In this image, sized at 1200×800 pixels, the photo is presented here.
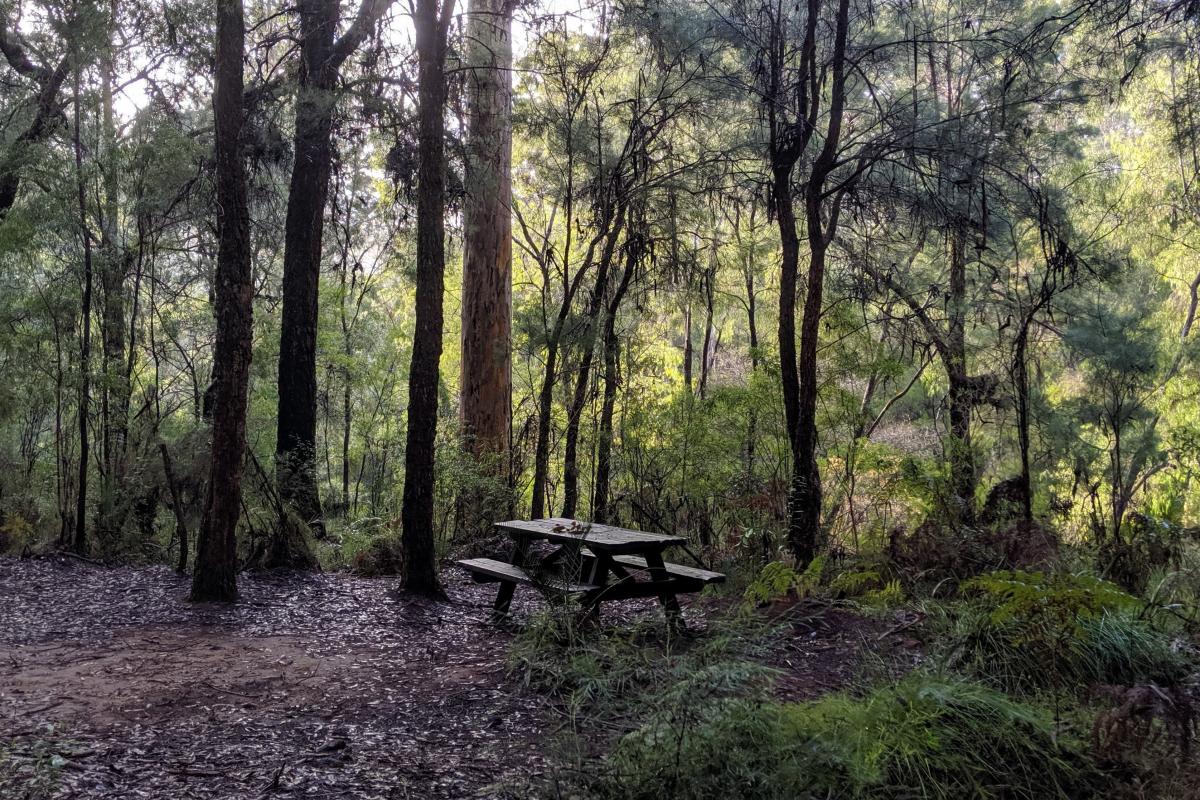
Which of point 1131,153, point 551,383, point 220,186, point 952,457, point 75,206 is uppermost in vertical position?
point 1131,153

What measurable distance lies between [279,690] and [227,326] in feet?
10.5

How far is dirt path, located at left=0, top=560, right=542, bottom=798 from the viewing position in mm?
3670

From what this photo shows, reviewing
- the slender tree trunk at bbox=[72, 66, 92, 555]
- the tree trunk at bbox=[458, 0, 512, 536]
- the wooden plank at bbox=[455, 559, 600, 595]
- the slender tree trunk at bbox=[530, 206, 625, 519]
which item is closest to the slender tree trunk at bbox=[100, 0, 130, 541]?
the slender tree trunk at bbox=[72, 66, 92, 555]

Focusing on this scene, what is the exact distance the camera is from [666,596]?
596 cm

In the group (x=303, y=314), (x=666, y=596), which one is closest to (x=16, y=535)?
(x=303, y=314)

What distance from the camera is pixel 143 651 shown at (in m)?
5.62

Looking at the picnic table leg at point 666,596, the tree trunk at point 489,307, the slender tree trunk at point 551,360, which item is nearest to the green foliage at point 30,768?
the picnic table leg at point 666,596

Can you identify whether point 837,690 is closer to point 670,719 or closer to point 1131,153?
point 670,719

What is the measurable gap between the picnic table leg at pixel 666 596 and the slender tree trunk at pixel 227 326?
349 cm

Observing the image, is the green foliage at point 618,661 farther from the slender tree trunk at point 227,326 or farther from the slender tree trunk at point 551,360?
the slender tree trunk at point 551,360

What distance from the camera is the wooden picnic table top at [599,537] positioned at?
5.68 meters

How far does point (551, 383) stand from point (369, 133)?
11.9 feet

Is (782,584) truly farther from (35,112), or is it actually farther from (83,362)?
(35,112)

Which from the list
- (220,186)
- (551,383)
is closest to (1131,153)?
(551,383)
